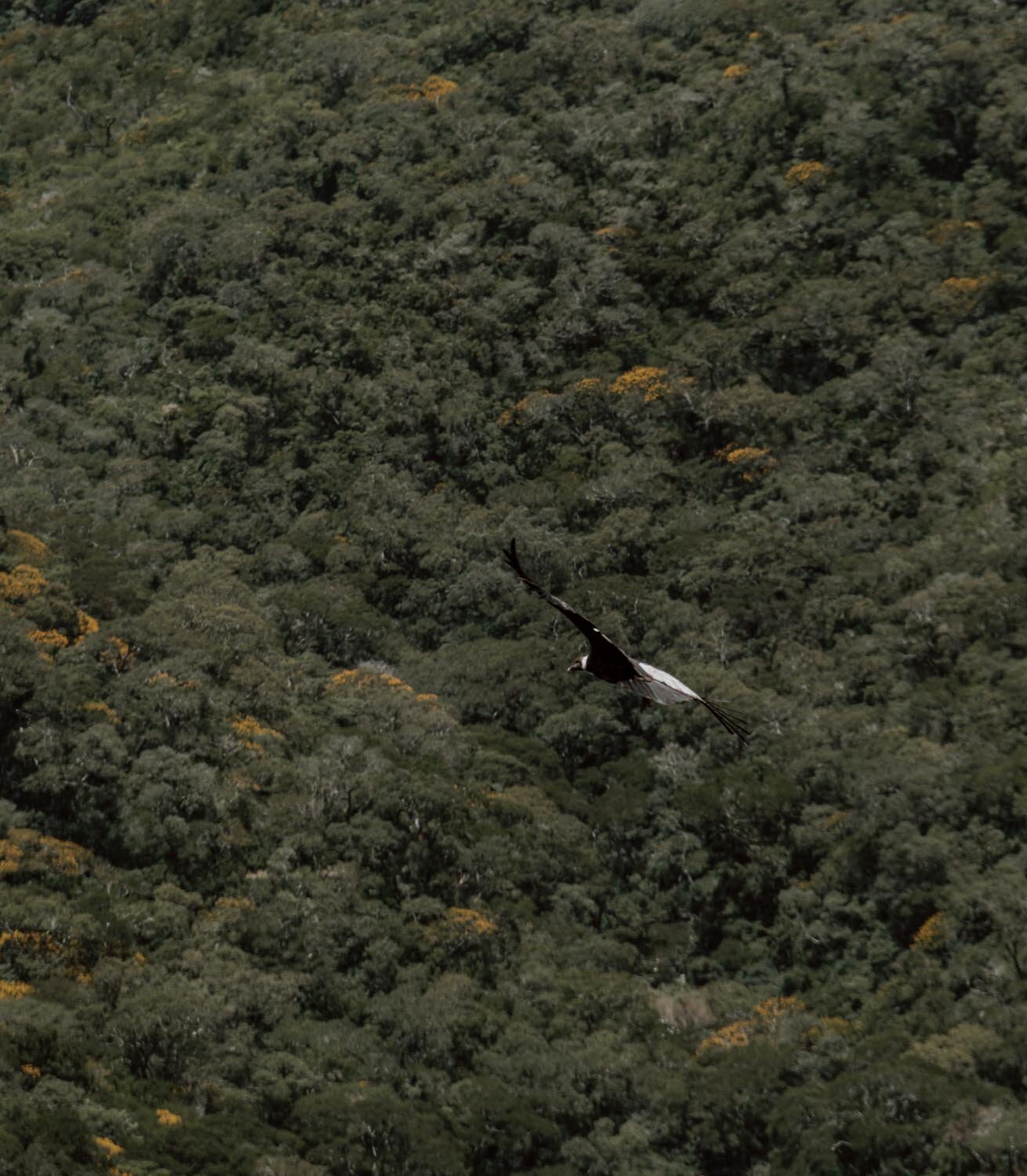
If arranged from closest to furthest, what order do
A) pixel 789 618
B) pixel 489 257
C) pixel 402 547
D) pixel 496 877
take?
pixel 496 877, pixel 789 618, pixel 402 547, pixel 489 257

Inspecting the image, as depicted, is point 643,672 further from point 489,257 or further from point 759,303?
point 489,257

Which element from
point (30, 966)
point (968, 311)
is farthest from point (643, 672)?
point (968, 311)

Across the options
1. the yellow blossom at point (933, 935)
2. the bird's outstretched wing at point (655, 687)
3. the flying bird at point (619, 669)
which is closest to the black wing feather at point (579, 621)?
the flying bird at point (619, 669)

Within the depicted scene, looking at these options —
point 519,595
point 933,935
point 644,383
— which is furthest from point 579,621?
point 644,383

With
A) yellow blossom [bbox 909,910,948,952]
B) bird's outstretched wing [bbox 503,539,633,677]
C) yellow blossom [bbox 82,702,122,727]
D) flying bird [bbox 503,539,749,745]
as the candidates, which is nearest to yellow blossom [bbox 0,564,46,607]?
yellow blossom [bbox 82,702,122,727]

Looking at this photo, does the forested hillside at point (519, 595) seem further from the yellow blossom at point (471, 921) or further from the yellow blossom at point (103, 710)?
the yellow blossom at point (103, 710)

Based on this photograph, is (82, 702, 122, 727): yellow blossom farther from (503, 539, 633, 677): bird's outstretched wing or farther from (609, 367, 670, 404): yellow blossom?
(503, 539, 633, 677): bird's outstretched wing
